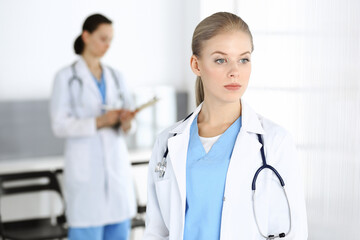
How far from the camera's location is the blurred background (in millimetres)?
1543

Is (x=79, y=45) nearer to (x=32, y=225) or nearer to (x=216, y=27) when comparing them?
(x=32, y=225)

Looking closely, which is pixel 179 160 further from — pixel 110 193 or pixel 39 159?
pixel 39 159

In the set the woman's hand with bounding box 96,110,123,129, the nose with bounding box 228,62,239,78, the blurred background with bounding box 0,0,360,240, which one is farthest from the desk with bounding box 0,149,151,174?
the nose with bounding box 228,62,239,78

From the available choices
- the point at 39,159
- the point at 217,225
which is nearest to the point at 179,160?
the point at 217,225

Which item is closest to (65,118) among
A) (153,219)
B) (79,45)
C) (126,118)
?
(126,118)

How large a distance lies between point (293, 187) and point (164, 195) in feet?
1.13

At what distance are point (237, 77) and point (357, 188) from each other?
530 mm

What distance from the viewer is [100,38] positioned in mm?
2695

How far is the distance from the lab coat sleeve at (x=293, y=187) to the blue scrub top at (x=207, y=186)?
14 centimetres

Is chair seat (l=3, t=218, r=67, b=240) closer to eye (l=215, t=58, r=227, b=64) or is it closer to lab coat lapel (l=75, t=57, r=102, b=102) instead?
lab coat lapel (l=75, t=57, r=102, b=102)

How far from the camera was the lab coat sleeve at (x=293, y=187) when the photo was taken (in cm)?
121

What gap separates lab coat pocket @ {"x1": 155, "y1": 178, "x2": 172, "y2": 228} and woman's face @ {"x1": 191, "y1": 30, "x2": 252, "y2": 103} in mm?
266

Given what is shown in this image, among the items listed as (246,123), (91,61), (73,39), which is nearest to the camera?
(246,123)

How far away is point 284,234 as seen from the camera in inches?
47.8
